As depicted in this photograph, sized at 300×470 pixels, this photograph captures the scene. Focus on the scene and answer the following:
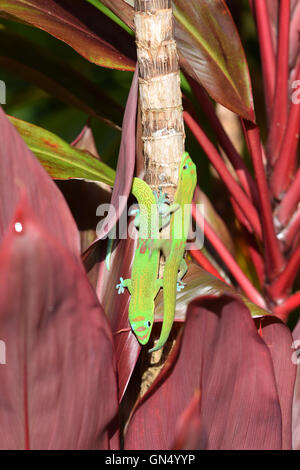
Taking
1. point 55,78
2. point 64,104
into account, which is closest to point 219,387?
point 55,78

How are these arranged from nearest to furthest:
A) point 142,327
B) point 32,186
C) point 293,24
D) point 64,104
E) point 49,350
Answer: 1. point 49,350
2. point 32,186
3. point 142,327
4. point 293,24
5. point 64,104

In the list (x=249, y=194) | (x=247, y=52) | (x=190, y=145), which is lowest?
(x=249, y=194)

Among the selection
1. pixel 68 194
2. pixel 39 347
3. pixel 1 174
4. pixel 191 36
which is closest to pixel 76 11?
pixel 191 36

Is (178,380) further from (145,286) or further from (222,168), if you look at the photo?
(222,168)

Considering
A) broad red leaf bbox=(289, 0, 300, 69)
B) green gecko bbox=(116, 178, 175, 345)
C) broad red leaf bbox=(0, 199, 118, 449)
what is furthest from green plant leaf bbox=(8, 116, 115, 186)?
broad red leaf bbox=(289, 0, 300, 69)

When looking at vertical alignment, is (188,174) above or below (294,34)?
below

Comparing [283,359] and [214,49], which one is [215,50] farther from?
[283,359]
